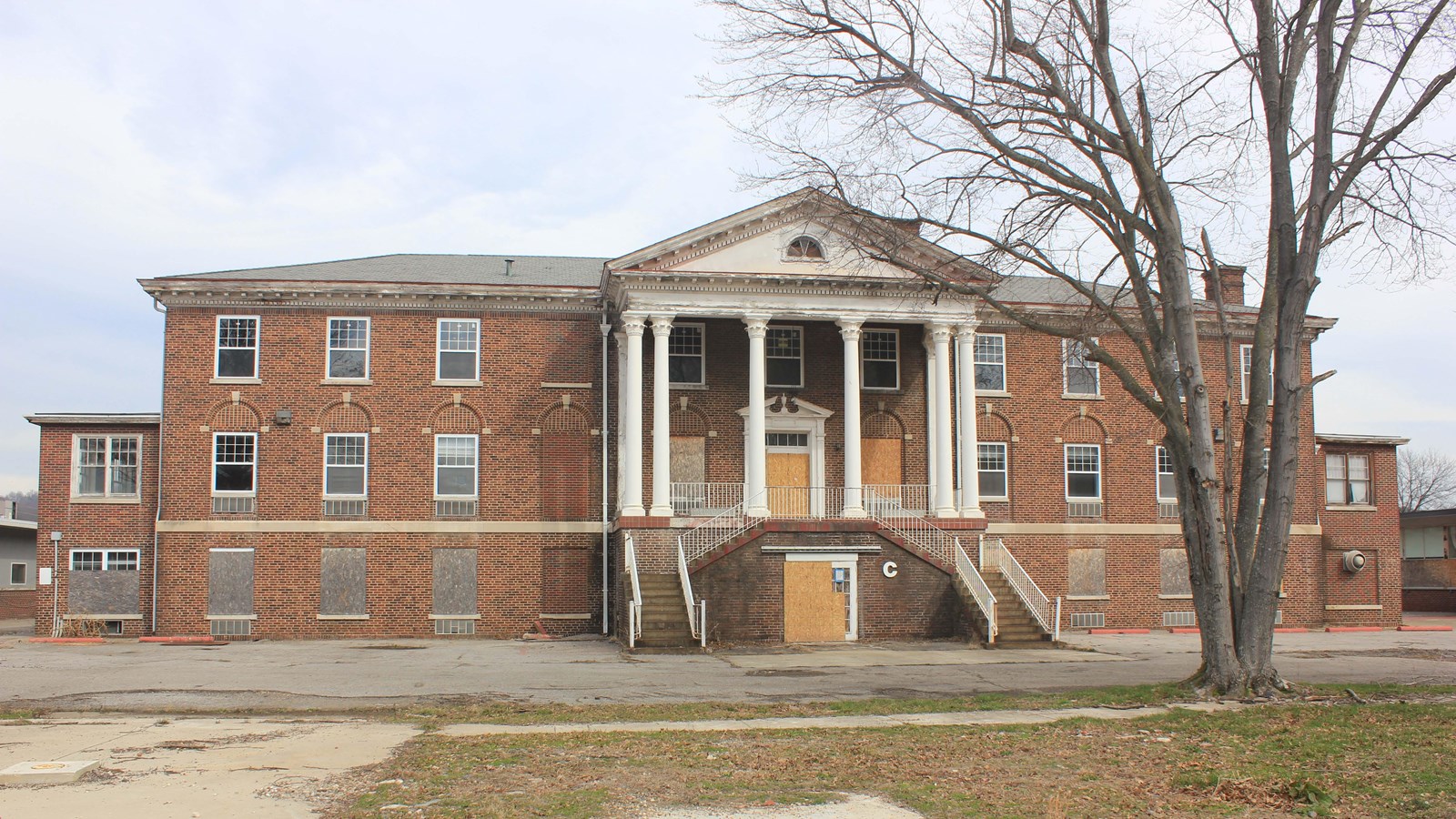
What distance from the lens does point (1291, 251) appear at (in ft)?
55.3

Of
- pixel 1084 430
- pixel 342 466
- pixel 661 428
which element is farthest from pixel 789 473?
pixel 342 466

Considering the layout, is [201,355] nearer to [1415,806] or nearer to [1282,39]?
[1282,39]

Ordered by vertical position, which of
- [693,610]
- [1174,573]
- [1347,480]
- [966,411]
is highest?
[966,411]

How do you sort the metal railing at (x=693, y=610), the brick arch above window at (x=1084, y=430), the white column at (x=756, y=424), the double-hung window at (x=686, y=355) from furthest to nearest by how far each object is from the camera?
the brick arch above window at (x=1084, y=430), the double-hung window at (x=686, y=355), the white column at (x=756, y=424), the metal railing at (x=693, y=610)

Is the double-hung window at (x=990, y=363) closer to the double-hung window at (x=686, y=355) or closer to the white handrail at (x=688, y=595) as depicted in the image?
the double-hung window at (x=686, y=355)

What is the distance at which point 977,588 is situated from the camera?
2655cm

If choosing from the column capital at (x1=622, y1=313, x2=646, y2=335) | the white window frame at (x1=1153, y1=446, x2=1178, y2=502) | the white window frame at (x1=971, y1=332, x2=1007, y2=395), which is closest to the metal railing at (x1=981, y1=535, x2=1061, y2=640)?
the white window frame at (x1=971, y1=332, x2=1007, y2=395)

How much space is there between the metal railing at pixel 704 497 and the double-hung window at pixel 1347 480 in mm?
17680

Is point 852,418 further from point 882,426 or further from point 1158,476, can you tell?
point 1158,476

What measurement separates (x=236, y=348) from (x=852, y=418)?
1513cm

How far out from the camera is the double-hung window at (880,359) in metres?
31.2

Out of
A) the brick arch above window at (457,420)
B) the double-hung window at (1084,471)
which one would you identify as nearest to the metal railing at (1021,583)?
the double-hung window at (1084,471)

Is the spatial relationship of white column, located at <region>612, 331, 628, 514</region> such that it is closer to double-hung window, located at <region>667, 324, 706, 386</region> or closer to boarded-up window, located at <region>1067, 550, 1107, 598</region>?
double-hung window, located at <region>667, 324, 706, 386</region>

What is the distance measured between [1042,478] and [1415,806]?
77.7 ft
